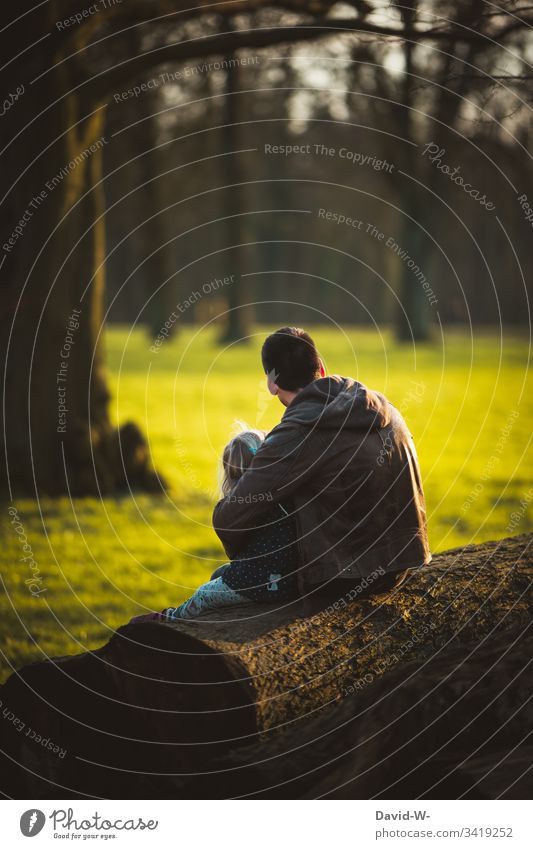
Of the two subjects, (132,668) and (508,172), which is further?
(508,172)

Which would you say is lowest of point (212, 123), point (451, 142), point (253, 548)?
point (253, 548)

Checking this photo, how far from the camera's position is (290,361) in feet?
13.1

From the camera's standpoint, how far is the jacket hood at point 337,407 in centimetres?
382

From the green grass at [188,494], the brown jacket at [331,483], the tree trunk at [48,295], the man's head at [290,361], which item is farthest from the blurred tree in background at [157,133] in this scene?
the brown jacket at [331,483]

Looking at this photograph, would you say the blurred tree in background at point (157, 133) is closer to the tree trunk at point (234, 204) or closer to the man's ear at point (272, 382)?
the tree trunk at point (234, 204)

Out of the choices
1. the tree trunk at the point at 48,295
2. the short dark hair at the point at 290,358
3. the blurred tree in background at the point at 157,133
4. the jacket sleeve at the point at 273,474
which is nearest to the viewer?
the jacket sleeve at the point at 273,474

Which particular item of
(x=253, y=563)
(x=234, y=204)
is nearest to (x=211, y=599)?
(x=253, y=563)

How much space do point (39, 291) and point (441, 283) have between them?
42218mm

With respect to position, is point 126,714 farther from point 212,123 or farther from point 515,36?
point 212,123

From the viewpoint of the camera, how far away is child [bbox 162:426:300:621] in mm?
3979

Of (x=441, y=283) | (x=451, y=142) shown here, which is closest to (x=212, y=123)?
(x=451, y=142)

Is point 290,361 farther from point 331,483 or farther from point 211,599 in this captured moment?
point 211,599

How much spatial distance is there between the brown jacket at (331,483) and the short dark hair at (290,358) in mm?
121
